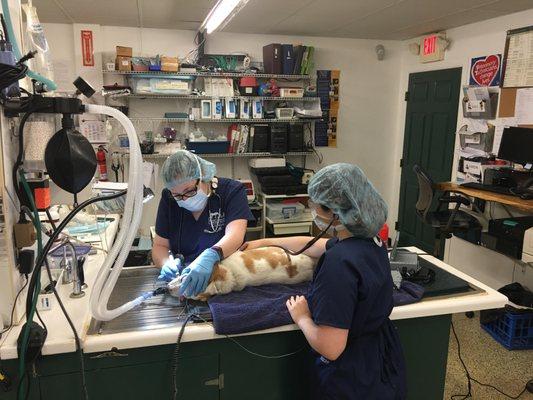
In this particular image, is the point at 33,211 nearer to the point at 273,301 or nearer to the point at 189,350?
the point at 189,350

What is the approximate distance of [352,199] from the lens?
1.33 metres

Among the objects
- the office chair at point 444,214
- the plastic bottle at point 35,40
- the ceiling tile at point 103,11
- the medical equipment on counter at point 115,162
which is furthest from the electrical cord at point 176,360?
the medical equipment on counter at point 115,162

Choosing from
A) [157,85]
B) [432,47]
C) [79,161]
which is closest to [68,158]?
[79,161]

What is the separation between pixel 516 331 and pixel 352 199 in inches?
97.2

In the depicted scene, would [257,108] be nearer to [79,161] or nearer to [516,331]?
[516,331]

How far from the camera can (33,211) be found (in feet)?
4.36

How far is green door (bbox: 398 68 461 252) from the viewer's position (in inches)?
173

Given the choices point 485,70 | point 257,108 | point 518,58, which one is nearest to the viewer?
point 518,58

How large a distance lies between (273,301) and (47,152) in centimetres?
89

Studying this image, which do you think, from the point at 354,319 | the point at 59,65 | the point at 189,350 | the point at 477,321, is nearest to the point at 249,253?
the point at 189,350

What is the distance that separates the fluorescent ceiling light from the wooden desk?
224 centimetres

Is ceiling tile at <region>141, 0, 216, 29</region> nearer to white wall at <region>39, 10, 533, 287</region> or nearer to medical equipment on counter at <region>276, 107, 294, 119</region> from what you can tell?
white wall at <region>39, 10, 533, 287</region>

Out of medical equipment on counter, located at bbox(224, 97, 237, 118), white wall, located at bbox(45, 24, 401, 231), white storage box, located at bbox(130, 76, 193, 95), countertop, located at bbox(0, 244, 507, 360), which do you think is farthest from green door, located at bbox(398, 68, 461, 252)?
countertop, located at bbox(0, 244, 507, 360)

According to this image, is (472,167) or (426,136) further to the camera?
(426,136)
